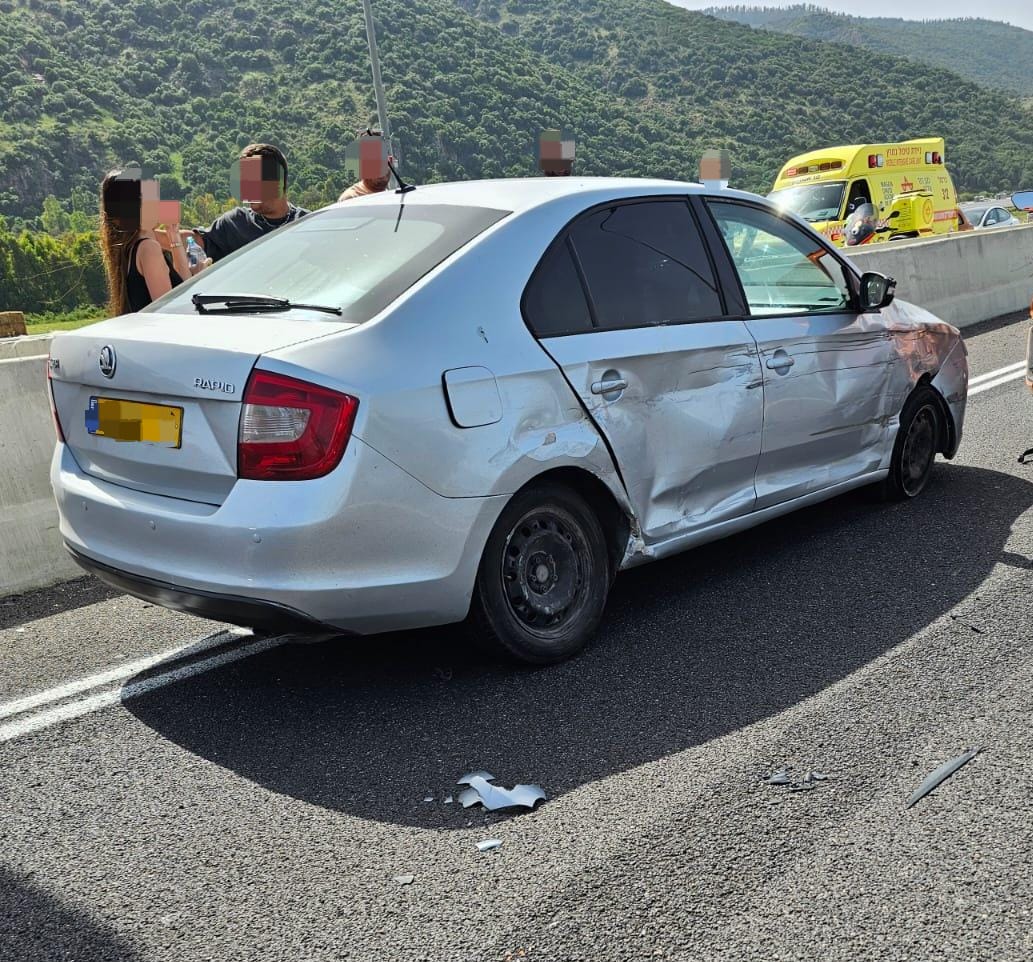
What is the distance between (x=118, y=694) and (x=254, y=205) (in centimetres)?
340

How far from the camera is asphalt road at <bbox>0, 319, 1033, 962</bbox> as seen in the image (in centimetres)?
277

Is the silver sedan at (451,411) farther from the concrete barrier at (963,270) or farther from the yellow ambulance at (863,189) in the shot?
the yellow ambulance at (863,189)

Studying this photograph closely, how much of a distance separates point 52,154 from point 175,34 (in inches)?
1150

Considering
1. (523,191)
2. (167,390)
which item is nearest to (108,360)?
(167,390)

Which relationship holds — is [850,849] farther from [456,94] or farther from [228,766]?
[456,94]

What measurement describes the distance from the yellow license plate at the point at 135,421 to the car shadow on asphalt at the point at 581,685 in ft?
2.98

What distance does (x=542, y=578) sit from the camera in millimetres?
4305

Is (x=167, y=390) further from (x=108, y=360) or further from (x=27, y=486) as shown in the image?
(x=27, y=486)

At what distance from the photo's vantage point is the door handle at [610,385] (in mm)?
4371

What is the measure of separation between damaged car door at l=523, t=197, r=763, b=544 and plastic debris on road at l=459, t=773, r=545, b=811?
1.41 meters

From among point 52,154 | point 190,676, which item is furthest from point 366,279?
point 52,154

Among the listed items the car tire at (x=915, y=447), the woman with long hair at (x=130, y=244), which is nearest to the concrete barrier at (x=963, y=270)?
the car tire at (x=915, y=447)

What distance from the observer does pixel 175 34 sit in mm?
107438

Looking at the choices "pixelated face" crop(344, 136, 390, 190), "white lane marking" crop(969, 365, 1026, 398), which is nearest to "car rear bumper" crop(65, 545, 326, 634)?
"pixelated face" crop(344, 136, 390, 190)
